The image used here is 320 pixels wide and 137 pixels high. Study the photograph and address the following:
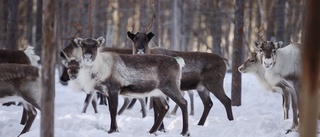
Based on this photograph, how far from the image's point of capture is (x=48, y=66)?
4.47 meters

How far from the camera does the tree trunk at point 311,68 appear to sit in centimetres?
163

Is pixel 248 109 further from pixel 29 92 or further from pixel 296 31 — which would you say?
pixel 296 31

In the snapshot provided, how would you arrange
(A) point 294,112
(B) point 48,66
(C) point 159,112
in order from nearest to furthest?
(B) point 48,66 → (C) point 159,112 → (A) point 294,112

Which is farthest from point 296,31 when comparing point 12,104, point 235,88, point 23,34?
point 23,34

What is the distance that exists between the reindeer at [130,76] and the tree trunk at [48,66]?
2831 mm

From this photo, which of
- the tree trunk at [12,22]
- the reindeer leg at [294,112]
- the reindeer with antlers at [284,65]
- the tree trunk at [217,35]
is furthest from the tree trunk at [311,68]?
the tree trunk at [217,35]

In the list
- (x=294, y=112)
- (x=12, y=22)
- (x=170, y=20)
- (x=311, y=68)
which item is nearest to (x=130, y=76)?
(x=294, y=112)

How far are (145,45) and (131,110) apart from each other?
2.23 meters

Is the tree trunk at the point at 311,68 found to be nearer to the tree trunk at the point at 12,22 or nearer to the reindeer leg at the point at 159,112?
the reindeer leg at the point at 159,112

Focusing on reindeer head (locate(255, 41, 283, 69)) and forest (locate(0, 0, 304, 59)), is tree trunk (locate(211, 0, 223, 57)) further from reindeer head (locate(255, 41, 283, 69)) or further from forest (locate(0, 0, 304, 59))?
reindeer head (locate(255, 41, 283, 69))

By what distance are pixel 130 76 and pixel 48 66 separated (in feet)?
10.5

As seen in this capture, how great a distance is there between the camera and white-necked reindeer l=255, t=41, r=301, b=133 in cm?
812

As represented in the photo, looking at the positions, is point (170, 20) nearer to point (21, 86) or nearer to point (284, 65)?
point (284, 65)

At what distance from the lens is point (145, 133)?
760 centimetres
